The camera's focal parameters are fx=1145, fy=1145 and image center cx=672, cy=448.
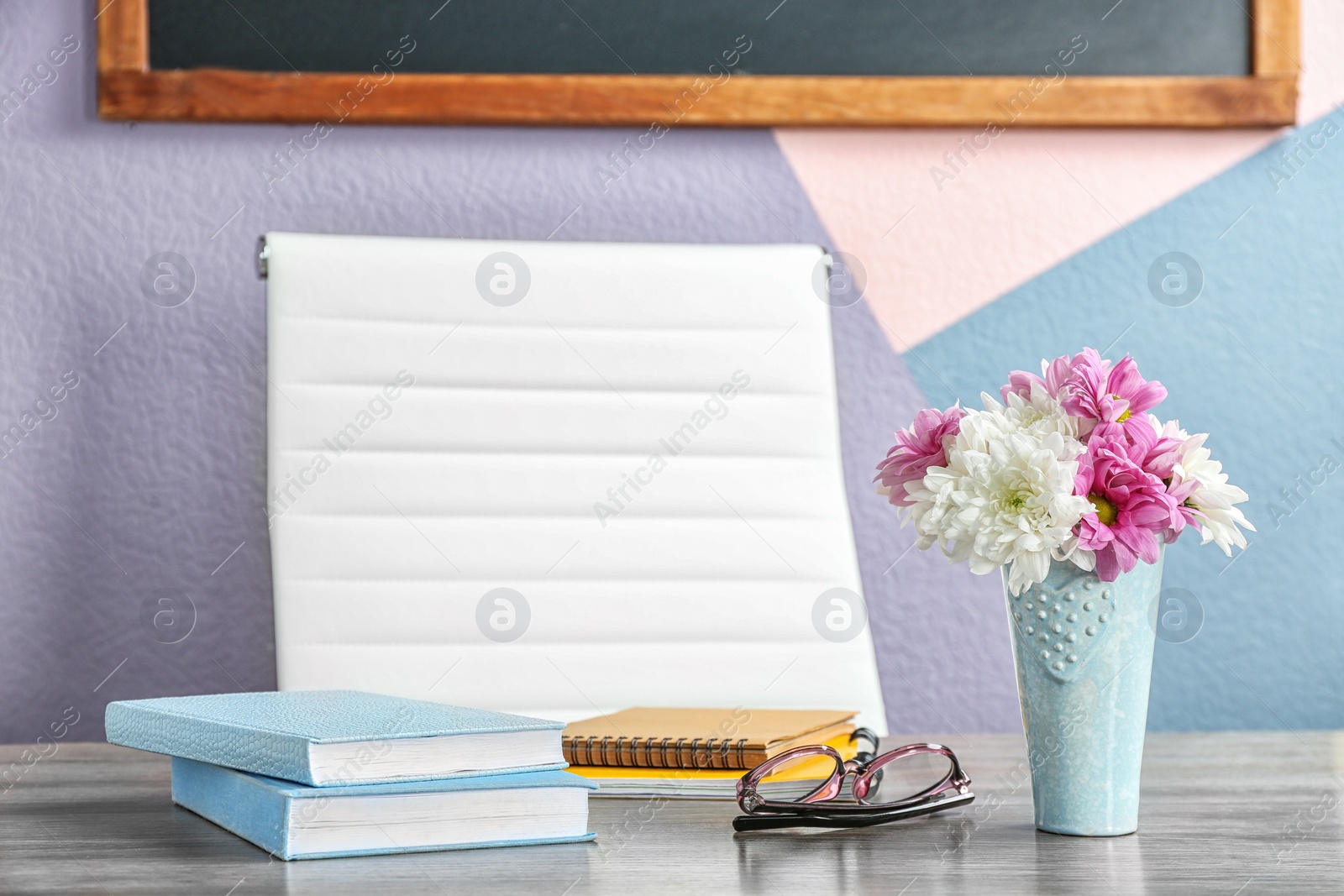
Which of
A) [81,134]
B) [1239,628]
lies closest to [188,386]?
[81,134]

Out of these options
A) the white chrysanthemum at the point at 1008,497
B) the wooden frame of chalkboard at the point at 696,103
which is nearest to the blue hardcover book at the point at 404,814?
the white chrysanthemum at the point at 1008,497

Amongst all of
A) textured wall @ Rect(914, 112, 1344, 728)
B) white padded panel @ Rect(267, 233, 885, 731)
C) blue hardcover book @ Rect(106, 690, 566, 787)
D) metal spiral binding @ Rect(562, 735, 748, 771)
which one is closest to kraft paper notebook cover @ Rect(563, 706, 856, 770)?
metal spiral binding @ Rect(562, 735, 748, 771)

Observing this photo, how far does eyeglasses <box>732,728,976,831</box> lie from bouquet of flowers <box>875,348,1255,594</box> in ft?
0.48

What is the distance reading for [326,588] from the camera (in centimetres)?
123

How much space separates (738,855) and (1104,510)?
0.91 feet

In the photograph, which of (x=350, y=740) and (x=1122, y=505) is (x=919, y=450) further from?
(x=350, y=740)

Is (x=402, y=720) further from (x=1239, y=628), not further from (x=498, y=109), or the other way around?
(x=1239, y=628)

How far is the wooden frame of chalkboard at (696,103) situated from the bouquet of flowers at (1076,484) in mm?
951

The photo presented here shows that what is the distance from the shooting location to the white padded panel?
1238 mm

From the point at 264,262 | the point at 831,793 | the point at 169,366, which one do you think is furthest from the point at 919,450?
the point at 169,366

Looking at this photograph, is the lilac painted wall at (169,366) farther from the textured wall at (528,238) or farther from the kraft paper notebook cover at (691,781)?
the kraft paper notebook cover at (691,781)

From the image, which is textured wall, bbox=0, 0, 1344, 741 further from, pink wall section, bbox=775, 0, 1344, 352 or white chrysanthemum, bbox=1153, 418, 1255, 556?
white chrysanthemum, bbox=1153, 418, 1255, 556

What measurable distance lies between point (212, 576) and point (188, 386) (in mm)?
244

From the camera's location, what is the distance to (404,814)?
60 centimetres
